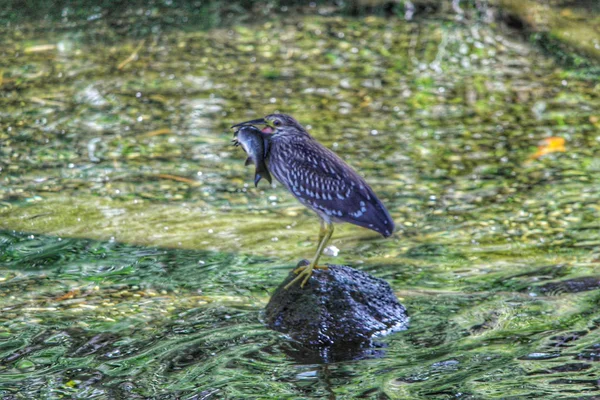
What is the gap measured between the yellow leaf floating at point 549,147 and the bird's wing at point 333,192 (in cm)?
390

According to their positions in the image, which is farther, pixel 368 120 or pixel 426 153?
pixel 368 120

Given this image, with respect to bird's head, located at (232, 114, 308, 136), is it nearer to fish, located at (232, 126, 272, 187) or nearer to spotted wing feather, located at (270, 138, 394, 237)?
fish, located at (232, 126, 272, 187)

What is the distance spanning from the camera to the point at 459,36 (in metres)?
12.4

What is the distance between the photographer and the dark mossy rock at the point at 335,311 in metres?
5.75

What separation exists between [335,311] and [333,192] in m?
0.80

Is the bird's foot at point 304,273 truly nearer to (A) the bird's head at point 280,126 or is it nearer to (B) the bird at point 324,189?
(B) the bird at point 324,189

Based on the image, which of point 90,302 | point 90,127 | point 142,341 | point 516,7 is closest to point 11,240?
point 90,302

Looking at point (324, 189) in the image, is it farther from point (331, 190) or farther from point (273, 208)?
point (273, 208)

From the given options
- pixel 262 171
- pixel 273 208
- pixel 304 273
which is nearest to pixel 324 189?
pixel 304 273

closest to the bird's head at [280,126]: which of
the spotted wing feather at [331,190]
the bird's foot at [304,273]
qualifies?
the spotted wing feather at [331,190]

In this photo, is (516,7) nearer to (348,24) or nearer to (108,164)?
(348,24)

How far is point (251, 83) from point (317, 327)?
5.93 metres

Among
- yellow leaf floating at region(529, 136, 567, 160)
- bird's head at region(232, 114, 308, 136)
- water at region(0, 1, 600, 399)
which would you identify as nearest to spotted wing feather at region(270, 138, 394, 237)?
bird's head at region(232, 114, 308, 136)

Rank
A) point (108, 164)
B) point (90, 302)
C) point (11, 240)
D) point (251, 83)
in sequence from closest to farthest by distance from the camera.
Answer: point (90, 302) → point (11, 240) → point (108, 164) → point (251, 83)
